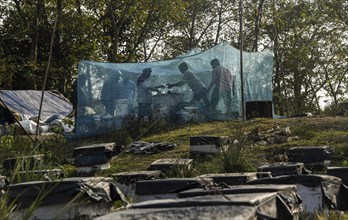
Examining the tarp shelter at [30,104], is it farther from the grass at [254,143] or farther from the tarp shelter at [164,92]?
the grass at [254,143]

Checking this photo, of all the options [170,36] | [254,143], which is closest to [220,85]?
[254,143]

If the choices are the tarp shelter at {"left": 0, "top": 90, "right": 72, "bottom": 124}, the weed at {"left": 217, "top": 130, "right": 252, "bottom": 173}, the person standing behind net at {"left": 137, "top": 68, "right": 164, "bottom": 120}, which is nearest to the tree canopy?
the tarp shelter at {"left": 0, "top": 90, "right": 72, "bottom": 124}

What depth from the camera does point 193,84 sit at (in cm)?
1382

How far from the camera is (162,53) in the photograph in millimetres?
32438

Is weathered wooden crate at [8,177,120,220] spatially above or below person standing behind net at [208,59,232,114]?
below

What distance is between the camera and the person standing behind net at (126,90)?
1334 centimetres

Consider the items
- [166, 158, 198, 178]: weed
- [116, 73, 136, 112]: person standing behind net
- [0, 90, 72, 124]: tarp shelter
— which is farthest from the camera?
[0, 90, 72, 124]: tarp shelter

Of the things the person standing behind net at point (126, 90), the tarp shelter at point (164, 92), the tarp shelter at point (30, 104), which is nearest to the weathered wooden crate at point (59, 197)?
the tarp shelter at point (164, 92)

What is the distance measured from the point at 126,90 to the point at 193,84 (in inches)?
65.3

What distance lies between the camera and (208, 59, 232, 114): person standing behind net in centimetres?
1391

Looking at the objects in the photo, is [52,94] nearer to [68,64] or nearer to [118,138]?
[68,64]

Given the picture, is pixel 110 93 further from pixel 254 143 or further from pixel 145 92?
pixel 254 143

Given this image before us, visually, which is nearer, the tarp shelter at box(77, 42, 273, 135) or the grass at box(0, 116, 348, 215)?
the grass at box(0, 116, 348, 215)

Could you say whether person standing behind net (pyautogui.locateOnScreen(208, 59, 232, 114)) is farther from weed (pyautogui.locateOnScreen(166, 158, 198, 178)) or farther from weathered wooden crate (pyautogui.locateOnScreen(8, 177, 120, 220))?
weathered wooden crate (pyautogui.locateOnScreen(8, 177, 120, 220))
